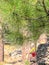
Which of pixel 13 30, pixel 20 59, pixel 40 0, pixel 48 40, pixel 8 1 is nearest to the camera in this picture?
pixel 40 0

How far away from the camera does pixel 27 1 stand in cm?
304

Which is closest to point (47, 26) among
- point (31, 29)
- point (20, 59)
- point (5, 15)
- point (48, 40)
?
point (31, 29)

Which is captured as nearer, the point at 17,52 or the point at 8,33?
the point at 8,33

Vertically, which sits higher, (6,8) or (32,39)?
(6,8)

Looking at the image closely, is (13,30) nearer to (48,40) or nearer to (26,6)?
(26,6)

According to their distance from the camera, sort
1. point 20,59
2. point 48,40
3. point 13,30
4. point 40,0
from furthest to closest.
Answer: point 20,59
point 48,40
point 13,30
point 40,0

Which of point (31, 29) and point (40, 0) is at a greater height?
point (40, 0)

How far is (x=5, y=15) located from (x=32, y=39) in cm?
45

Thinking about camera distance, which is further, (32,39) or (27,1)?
(32,39)

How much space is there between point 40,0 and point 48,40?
166 inches

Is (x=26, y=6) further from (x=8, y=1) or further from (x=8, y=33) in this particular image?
(x=8, y=33)

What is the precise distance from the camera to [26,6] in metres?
3.08

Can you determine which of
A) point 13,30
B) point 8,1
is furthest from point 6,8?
point 13,30

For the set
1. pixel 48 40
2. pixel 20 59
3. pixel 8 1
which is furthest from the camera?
pixel 20 59
